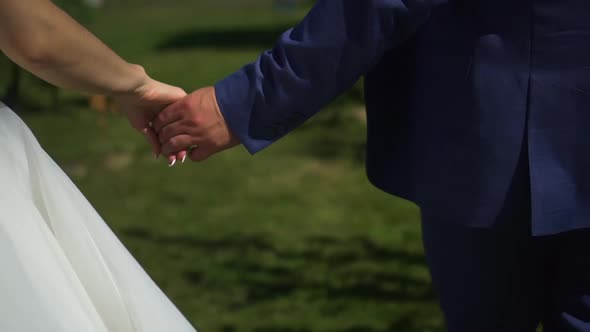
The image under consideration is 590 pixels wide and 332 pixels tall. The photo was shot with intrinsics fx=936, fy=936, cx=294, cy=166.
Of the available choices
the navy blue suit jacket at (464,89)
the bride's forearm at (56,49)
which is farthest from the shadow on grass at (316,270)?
the bride's forearm at (56,49)

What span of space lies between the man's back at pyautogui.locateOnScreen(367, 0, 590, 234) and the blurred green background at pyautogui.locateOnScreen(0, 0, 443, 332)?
205 cm

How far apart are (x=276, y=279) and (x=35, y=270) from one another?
9.48 ft

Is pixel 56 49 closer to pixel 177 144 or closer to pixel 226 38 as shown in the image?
pixel 177 144

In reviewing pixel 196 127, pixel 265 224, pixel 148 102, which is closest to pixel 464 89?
pixel 196 127

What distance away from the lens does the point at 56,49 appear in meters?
1.75

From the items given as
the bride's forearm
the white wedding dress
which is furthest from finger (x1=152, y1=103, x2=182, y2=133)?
the white wedding dress

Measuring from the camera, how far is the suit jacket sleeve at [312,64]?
1.93 metres

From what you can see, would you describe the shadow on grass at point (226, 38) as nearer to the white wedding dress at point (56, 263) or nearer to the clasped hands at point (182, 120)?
the clasped hands at point (182, 120)

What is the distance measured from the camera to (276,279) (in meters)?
4.56

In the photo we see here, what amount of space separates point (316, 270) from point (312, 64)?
9.12 feet

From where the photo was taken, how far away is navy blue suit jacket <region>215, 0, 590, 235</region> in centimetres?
187

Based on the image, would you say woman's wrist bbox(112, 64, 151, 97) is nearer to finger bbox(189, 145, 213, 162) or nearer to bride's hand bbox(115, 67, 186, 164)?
bride's hand bbox(115, 67, 186, 164)

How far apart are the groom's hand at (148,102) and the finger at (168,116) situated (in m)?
0.01

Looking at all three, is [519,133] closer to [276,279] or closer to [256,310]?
[256,310]
